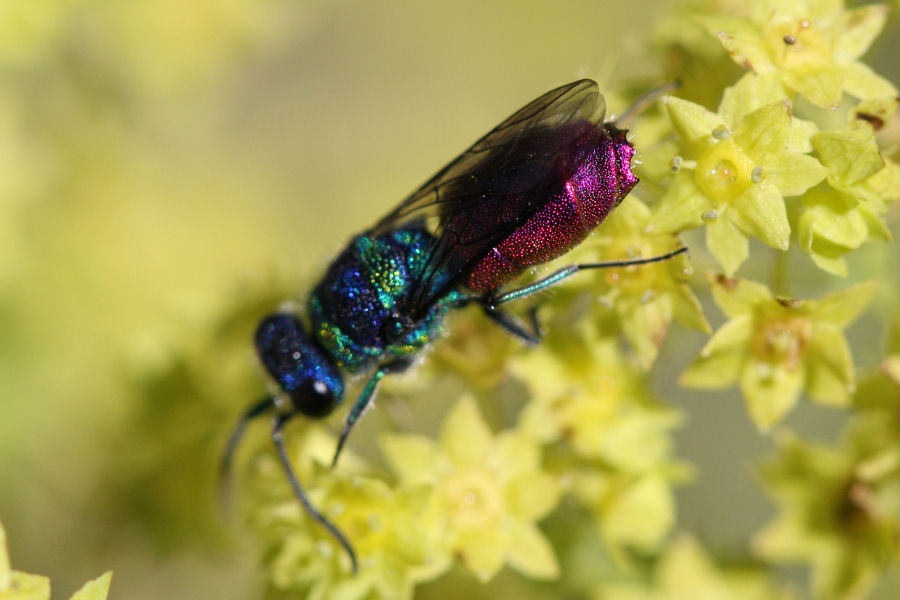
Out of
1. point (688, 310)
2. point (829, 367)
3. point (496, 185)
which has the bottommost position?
point (829, 367)

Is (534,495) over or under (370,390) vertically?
under

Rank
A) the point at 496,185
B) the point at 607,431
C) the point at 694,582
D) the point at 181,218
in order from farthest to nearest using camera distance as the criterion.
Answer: the point at 181,218, the point at 694,582, the point at 607,431, the point at 496,185

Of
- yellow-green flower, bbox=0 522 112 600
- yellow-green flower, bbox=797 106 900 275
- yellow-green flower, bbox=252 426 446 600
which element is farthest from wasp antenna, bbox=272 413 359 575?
yellow-green flower, bbox=797 106 900 275

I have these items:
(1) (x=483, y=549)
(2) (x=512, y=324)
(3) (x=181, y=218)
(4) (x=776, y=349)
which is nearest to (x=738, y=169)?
(4) (x=776, y=349)

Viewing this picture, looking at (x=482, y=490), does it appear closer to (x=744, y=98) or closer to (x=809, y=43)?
(x=744, y=98)

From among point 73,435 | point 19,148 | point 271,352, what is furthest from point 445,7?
point 271,352

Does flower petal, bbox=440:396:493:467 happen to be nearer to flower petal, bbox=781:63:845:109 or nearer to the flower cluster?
the flower cluster

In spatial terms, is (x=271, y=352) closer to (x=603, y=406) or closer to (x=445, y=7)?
(x=603, y=406)
